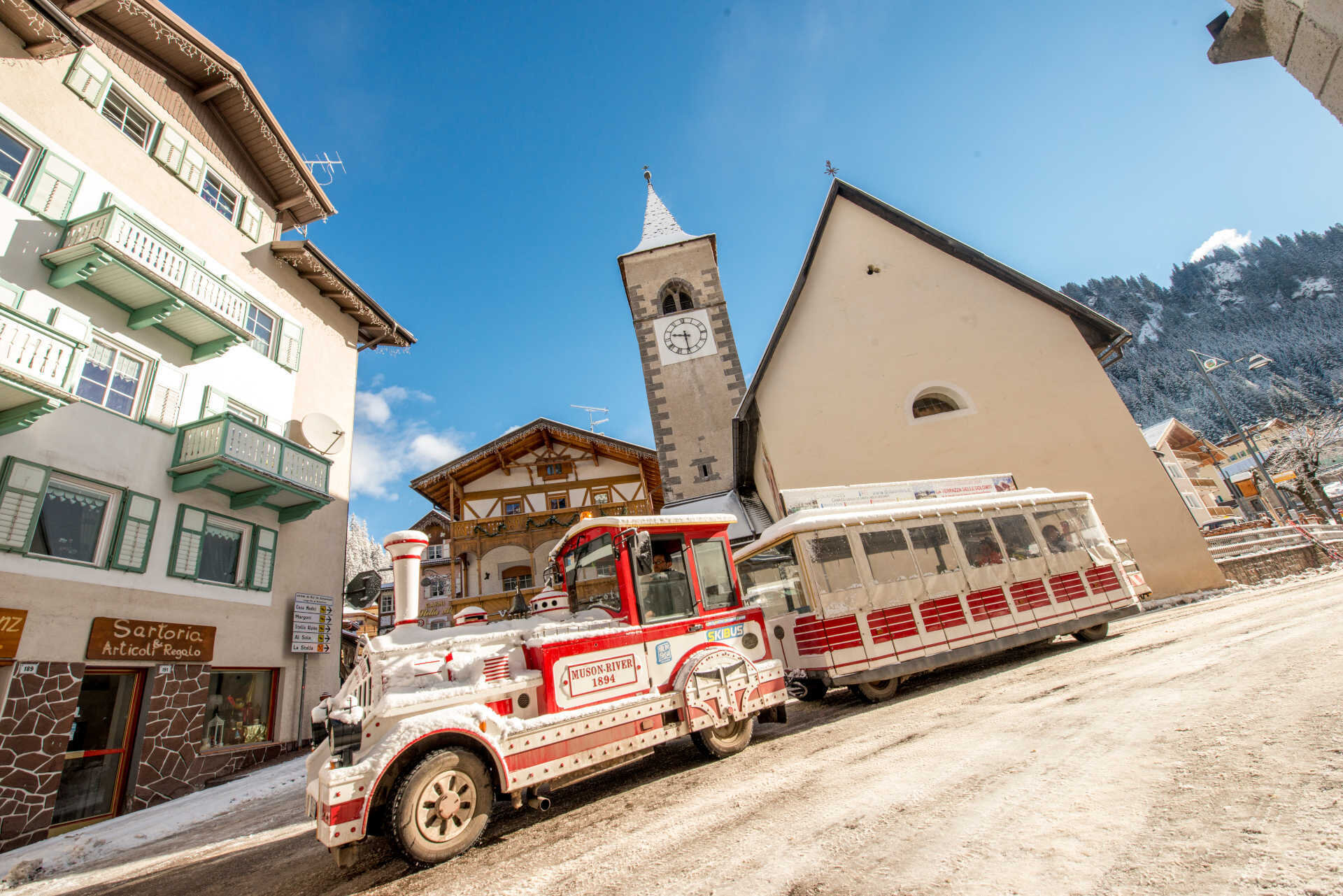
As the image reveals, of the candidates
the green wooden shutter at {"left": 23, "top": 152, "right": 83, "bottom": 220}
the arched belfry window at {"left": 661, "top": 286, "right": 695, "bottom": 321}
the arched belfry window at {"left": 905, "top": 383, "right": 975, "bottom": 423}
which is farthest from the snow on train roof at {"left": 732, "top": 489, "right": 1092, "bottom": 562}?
the arched belfry window at {"left": 661, "top": 286, "right": 695, "bottom": 321}

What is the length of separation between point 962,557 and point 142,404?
1500 centimetres

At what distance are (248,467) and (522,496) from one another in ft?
41.0

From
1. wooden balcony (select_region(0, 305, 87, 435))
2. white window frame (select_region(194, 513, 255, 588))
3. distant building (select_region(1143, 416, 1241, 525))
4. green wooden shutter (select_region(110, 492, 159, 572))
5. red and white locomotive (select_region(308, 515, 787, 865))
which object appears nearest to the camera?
red and white locomotive (select_region(308, 515, 787, 865))

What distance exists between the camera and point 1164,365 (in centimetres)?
8138

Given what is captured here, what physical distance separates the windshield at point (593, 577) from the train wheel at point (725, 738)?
5.52 ft

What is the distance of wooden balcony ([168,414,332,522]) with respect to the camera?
10.7 metres

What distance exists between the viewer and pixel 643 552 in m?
5.87

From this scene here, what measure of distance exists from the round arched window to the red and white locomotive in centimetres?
1066

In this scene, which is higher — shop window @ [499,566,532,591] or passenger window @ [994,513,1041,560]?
shop window @ [499,566,532,591]

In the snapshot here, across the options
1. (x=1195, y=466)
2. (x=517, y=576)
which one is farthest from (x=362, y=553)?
(x=1195, y=466)

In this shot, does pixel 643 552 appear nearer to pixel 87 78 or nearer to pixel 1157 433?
pixel 87 78

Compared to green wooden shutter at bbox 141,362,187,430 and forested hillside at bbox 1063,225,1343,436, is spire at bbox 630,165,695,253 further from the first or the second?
forested hillside at bbox 1063,225,1343,436

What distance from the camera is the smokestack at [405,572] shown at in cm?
556

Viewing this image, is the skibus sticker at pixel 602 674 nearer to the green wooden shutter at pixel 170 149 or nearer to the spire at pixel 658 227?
the green wooden shutter at pixel 170 149
